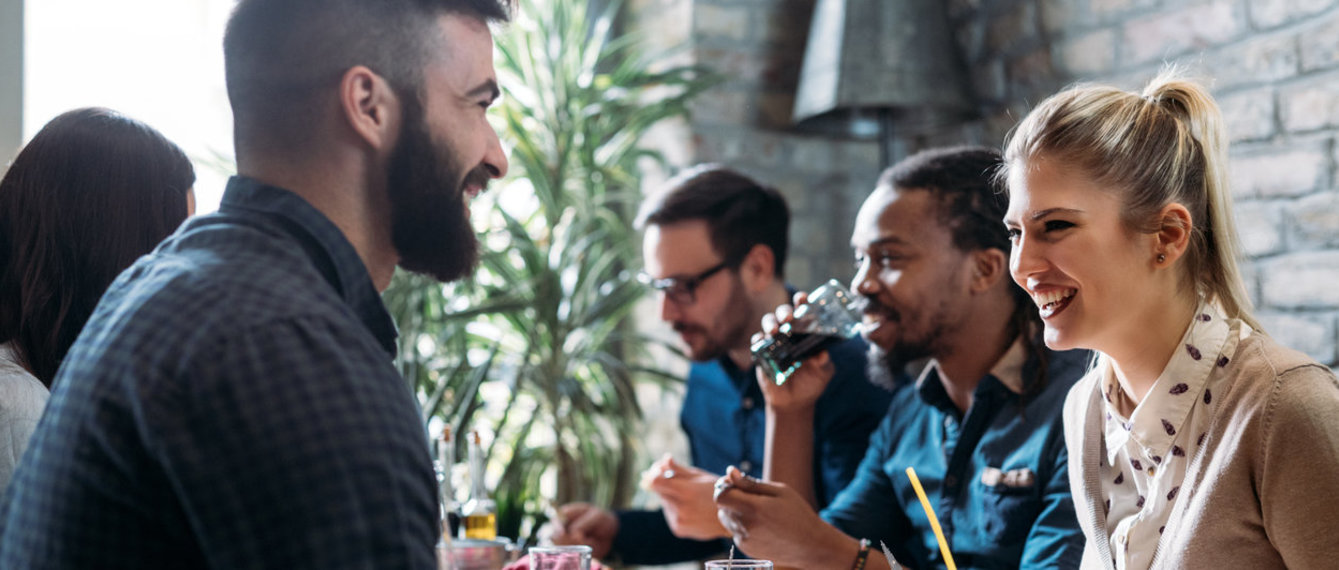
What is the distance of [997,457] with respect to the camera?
1780 millimetres

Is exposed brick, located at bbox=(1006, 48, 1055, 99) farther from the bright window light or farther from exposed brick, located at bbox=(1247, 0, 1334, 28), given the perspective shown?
the bright window light

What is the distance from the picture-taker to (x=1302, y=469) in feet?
3.92

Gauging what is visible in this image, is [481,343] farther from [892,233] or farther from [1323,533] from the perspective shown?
[1323,533]

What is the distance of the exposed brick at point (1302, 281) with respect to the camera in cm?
239

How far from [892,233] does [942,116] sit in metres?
1.44

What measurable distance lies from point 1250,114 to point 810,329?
1221 mm

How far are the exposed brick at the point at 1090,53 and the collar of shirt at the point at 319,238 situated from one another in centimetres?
242

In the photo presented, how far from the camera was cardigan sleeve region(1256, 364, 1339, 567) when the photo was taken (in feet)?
3.87

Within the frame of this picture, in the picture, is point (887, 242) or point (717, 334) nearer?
point (887, 242)

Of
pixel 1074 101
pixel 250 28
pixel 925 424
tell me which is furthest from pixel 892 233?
pixel 250 28

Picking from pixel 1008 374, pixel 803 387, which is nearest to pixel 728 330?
pixel 803 387

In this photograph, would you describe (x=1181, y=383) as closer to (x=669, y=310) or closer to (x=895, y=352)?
(x=895, y=352)

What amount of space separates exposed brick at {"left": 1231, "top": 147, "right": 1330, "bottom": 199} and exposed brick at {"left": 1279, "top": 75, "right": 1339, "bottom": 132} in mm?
53

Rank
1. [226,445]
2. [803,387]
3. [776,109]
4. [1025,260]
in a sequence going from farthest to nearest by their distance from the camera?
[776,109], [803,387], [1025,260], [226,445]
